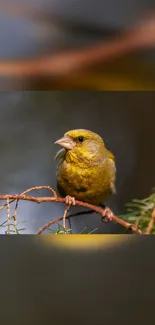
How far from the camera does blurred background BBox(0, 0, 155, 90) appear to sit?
133cm

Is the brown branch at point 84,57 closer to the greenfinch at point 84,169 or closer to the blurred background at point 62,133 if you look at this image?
the blurred background at point 62,133

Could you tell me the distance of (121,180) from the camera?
1328 mm

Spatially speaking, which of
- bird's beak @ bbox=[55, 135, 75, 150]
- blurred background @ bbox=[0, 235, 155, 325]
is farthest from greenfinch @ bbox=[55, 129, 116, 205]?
blurred background @ bbox=[0, 235, 155, 325]

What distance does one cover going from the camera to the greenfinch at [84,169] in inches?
51.1

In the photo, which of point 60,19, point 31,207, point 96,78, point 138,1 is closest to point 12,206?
point 31,207

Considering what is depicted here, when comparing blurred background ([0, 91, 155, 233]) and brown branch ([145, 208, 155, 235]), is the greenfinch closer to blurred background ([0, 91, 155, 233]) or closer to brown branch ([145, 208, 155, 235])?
blurred background ([0, 91, 155, 233])

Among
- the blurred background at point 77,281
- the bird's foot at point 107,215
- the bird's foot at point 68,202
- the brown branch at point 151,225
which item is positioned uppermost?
the bird's foot at point 68,202

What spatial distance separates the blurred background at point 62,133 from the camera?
1.33m

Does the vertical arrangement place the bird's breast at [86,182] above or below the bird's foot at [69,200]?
above

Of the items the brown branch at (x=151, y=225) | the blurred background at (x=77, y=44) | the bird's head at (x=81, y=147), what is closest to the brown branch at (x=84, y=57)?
the blurred background at (x=77, y=44)

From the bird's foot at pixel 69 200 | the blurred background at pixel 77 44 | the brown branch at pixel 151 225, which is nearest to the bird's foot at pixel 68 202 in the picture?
the bird's foot at pixel 69 200

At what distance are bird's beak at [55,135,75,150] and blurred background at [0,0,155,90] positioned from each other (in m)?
0.16

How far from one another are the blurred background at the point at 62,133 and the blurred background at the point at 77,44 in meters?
0.04

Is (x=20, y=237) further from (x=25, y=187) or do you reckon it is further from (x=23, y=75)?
(x=23, y=75)
